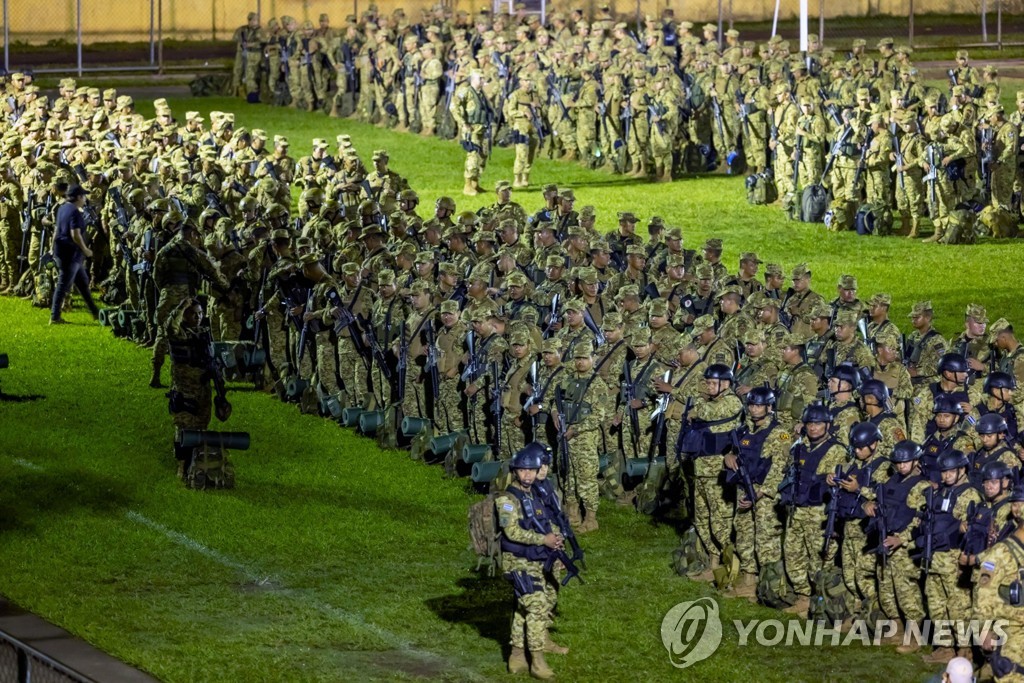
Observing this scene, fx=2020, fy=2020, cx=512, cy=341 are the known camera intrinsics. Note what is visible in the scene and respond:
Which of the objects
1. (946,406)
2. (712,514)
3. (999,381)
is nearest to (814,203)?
(999,381)

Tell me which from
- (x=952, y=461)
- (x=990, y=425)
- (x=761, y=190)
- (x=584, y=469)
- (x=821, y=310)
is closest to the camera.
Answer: (x=952, y=461)

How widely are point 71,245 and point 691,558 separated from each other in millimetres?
13465

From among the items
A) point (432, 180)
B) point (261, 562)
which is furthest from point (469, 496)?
point (432, 180)

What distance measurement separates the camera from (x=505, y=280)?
78.5ft

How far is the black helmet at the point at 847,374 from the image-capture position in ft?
61.7

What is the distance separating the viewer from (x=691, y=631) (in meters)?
17.8

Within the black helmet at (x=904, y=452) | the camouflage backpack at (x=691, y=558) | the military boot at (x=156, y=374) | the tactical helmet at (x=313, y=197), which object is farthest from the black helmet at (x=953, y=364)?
the tactical helmet at (x=313, y=197)

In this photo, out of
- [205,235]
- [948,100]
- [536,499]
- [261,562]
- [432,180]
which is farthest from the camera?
[432,180]

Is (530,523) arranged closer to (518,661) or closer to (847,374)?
(518,661)

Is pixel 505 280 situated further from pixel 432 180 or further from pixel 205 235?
pixel 432 180

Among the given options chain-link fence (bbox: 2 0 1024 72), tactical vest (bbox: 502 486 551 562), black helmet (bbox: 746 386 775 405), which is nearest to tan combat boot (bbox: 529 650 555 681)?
tactical vest (bbox: 502 486 551 562)

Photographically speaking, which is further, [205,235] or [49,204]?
[49,204]

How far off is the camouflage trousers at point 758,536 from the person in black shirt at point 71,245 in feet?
45.4

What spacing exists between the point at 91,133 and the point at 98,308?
20.8ft
